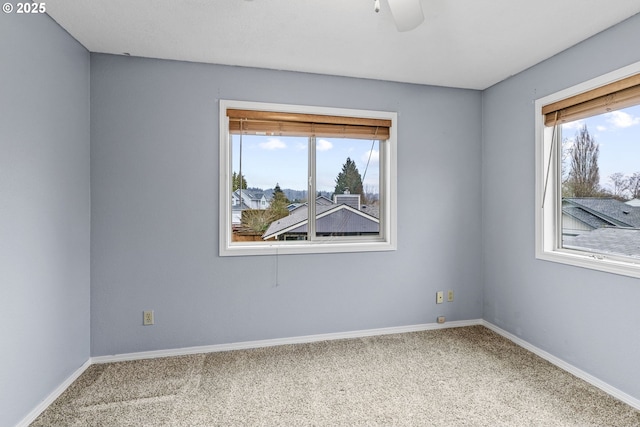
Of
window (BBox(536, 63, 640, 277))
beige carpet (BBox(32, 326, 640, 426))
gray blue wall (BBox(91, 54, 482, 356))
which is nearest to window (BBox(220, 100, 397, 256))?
gray blue wall (BBox(91, 54, 482, 356))

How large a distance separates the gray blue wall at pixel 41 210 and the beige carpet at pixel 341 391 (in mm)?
301

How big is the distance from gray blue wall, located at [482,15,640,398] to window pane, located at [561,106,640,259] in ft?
0.79

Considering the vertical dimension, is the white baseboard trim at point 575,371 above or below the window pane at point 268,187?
below

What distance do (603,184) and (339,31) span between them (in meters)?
2.23

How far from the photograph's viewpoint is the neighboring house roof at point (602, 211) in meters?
2.24

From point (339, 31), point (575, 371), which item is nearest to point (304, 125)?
point (339, 31)

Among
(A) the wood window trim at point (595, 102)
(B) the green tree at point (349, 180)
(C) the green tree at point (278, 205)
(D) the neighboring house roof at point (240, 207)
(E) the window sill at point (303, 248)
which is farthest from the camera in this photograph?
(B) the green tree at point (349, 180)

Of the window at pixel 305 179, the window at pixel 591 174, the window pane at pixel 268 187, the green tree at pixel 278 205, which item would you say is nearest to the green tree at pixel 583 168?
the window at pixel 591 174

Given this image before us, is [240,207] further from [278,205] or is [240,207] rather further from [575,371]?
[575,371]

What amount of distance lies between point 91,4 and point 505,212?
141 inches

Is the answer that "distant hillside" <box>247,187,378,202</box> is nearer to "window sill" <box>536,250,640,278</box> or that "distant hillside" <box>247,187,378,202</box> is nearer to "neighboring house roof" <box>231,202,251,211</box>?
"neighboring house roof" <box>231,202,251,211</box>

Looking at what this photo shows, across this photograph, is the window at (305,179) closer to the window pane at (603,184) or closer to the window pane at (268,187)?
the window pane at (268,187)

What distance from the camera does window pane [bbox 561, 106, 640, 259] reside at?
88.1 inches

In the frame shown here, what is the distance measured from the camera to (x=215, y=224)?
2.82m
